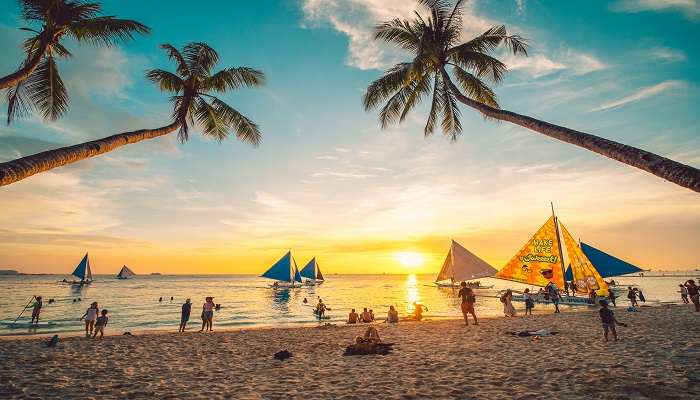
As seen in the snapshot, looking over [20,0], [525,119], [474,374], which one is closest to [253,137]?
[20,0]

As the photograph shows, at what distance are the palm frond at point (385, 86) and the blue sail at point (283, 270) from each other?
59896 millimetres

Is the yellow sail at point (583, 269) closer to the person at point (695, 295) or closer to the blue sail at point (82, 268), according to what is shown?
the person at point (695, 295)

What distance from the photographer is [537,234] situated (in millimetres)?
26734

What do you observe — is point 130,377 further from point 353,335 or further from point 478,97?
point 478,97

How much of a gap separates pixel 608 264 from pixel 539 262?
1976 centimetres

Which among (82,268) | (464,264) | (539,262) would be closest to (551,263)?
(539,262)

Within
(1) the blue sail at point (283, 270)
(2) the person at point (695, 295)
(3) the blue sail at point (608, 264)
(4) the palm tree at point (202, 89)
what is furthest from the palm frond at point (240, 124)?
(1) the blue sail at point (283, 270)

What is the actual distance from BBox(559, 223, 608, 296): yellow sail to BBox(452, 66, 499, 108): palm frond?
15.7 meters

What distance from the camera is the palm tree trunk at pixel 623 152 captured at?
488 centimetres

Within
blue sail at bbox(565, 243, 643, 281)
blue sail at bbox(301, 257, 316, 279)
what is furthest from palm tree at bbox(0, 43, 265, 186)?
blue sail at bbox(301, 257, 316, 279)

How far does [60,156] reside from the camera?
6934 millimetres

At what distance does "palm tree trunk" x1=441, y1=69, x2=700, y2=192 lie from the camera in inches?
192

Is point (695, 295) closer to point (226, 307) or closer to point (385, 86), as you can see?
point (385, 86)

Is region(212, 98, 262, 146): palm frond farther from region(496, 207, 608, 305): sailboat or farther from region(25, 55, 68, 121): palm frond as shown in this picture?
region(496, 207, 608, 305): sailboat
